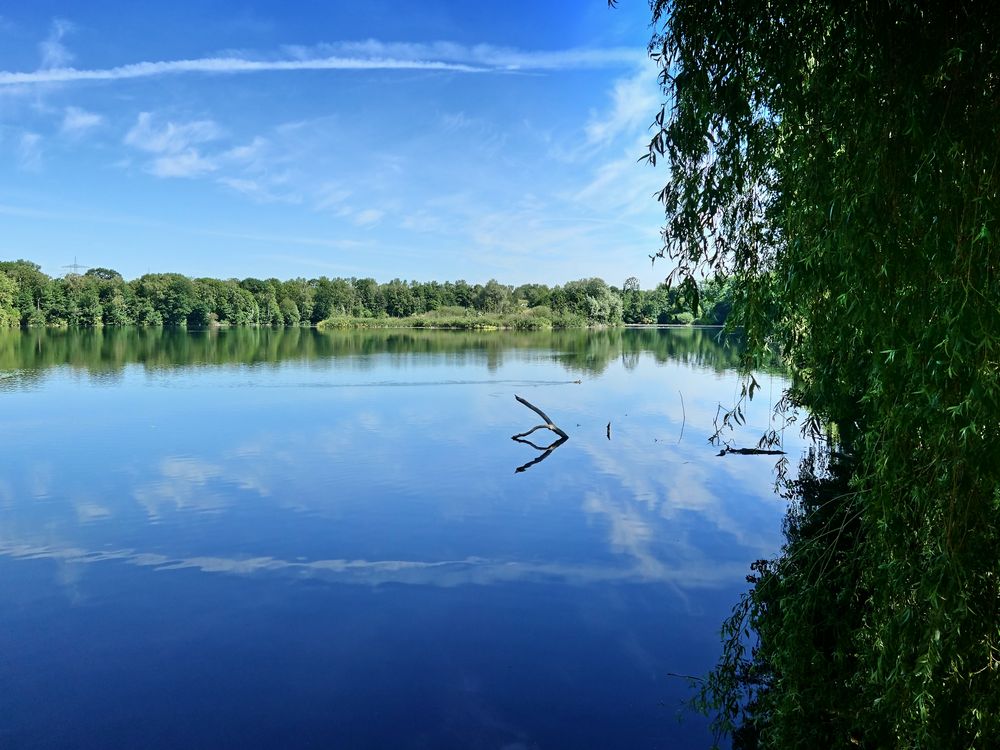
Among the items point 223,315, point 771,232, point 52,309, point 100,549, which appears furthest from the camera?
point 223,315

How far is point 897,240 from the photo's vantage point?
3164 millimetres

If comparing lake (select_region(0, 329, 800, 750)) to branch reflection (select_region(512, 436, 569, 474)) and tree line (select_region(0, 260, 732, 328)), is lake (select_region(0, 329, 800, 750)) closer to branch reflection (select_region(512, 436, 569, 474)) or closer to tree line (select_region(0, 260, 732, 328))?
branch reflection (select_region(512, 436, 569, 474))

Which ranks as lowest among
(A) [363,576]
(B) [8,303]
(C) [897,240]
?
(A) [363,576]

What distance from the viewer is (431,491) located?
49.8 feet

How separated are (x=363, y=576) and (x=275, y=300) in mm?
117521

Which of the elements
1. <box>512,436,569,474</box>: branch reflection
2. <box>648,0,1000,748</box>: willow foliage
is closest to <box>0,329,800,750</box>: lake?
<box>512,436,569,474</box>: branch reflection

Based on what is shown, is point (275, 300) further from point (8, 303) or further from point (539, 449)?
point (539, 449)

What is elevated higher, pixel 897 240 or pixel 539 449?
pixel 897 240

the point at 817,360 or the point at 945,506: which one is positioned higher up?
the point at 817,360

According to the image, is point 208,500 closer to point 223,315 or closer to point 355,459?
→ point 355,459

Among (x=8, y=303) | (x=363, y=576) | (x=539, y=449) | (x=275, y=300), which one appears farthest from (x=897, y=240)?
(x=275, y=300)

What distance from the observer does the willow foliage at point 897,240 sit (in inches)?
113

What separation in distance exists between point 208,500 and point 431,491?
4.74 metres

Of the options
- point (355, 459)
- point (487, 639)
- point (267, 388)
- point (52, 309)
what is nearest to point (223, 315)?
point (52, 309)
